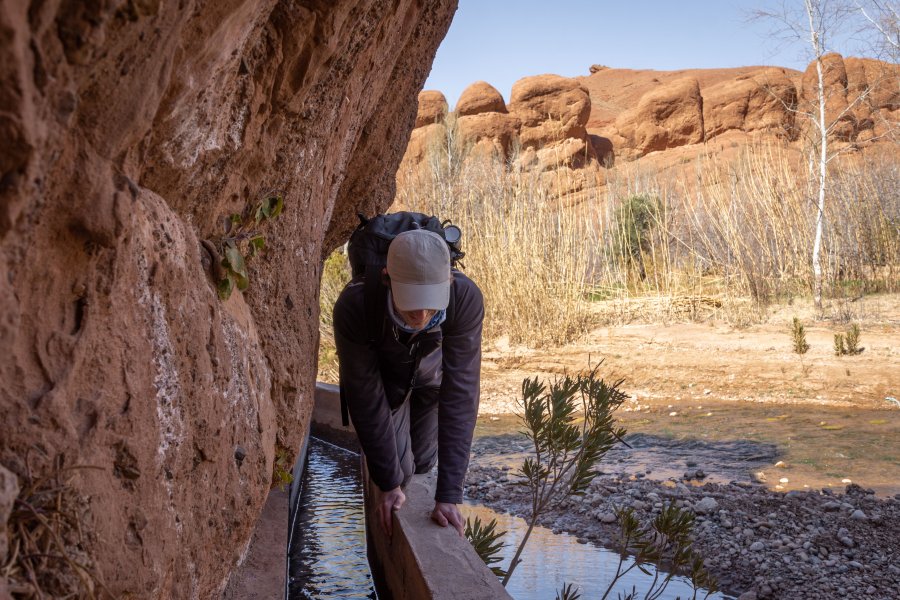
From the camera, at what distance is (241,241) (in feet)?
9.09

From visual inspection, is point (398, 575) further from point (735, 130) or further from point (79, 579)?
point (735, 130)

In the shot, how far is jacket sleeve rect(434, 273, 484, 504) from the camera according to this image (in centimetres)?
294

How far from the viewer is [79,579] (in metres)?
1.42

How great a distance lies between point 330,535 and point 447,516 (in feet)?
5.31

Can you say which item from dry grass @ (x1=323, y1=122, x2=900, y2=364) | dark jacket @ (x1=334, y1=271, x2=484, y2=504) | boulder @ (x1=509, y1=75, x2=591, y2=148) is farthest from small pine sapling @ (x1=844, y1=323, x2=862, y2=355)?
boulder @ (x1=509, y1=75, x2=591, y2=148)

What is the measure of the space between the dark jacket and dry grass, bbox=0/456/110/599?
1.51m

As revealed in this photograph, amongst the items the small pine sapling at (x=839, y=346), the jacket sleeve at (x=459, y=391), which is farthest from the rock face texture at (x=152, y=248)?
the small pine sapling at (x=839, y=346)

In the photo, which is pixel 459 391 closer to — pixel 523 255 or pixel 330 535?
pixel 330 535

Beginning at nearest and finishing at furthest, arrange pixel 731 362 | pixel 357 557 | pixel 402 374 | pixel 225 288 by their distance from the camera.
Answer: pixel 225 288 → pixel 402 374 → pixel 357 557 → pixel 731 362

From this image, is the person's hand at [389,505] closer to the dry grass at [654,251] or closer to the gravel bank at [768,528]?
the gravel bank at [768,528]

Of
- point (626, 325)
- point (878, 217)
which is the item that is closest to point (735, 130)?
point (878, 217)

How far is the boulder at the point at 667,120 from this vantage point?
3862cm

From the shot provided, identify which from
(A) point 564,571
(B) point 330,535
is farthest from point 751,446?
(B) point 330,535

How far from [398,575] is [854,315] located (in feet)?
28.4
